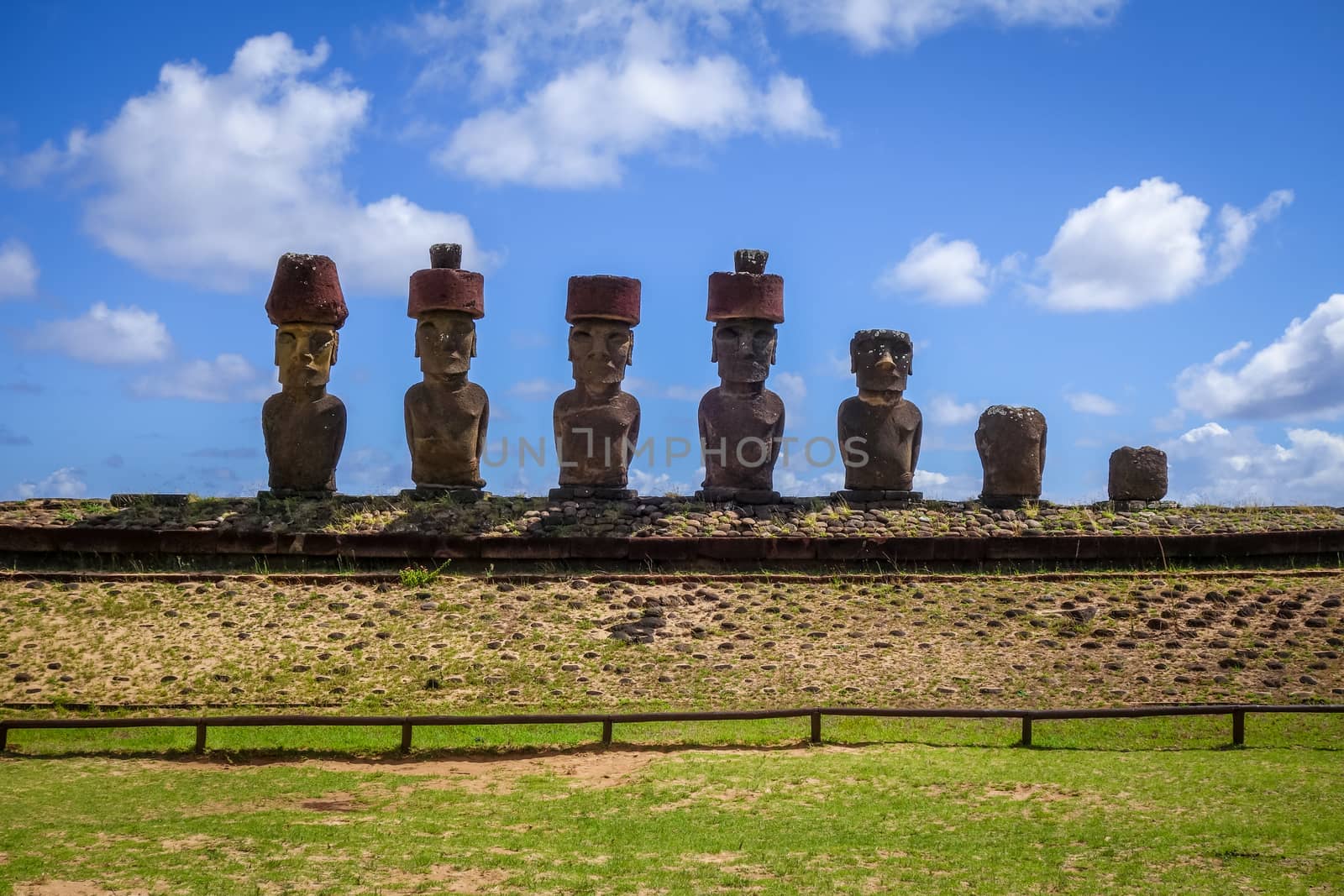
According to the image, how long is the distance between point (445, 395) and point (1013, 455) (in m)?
7.62

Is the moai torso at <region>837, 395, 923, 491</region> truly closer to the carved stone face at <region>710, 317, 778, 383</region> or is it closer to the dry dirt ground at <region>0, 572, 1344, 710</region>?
the carved stone face at <region>710, 317, 778, 383</region>

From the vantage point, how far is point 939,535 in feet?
55.6

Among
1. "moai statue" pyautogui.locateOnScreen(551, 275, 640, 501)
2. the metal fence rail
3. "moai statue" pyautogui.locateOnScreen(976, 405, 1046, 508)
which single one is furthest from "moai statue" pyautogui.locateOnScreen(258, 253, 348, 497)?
"moai statue" pyautogui.locateOnScreen(976, 405, 1046, 508)

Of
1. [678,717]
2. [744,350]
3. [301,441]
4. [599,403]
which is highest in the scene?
[744,350]

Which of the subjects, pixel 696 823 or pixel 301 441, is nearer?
pixel 696 823

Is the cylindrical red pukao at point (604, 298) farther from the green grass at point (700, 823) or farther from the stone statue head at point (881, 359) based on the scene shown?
the green grass at point (700, 823)

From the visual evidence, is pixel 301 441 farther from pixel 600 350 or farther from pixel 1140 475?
pixel 1140 475

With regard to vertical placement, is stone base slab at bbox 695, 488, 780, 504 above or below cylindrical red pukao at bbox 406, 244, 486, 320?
below

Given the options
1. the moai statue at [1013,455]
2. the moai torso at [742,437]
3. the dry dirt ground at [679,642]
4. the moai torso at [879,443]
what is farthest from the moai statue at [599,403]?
the moai statue at [1013,455]

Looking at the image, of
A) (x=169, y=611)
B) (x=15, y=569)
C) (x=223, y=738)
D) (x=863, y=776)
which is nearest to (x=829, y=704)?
(x=863, y=776)

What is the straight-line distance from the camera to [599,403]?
1797 centimetres

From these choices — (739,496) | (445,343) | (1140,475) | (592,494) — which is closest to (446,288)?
(445,343)

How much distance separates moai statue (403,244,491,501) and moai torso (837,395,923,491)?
16.0ft

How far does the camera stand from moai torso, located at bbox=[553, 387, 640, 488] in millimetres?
17812
